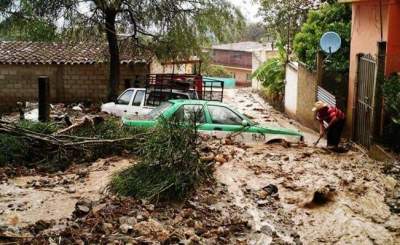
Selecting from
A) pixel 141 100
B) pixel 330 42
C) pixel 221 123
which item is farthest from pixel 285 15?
pixel 221 123

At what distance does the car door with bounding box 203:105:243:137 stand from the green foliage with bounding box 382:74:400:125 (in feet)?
9.81

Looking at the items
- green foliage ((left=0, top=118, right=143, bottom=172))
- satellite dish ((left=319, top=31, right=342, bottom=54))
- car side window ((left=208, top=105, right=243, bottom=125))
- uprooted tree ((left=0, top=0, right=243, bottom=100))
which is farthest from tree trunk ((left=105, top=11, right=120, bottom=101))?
green foliage ((left=0, top=118, right=143, bottom=172))

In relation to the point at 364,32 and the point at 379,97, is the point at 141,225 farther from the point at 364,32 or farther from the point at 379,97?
the point at 364,32

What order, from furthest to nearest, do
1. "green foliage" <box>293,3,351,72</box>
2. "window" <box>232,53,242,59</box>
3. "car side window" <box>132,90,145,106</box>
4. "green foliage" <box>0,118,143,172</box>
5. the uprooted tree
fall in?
"window" <box>232,53,242,59</box> < the uprooted tree < "green foliage" <box>293,3,351,72</box> < "car side window" <box>132,90,145,106</box> < "green foliage" <box>0,118,143,172</box>

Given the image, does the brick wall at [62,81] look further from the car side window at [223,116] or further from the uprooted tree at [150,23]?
the car side window at [223,116]

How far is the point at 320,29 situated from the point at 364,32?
5.69 m

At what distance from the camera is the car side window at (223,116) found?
10789mm

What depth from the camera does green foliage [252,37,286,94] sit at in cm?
2330

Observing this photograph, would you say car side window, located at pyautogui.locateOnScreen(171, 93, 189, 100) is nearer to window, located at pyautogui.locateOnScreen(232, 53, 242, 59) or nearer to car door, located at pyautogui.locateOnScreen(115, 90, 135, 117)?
car door, located at pyautogui.locateOnScreen(115, 90, 135, 117)

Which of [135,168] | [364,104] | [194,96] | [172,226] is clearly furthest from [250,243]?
[194,96]

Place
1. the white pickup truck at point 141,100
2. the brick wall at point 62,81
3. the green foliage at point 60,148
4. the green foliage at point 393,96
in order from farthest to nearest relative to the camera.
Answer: the brick wall at point 62,81, the white pickup truck at point 141,100, the green foliage at point 393,96, the green foliage at point 60,148

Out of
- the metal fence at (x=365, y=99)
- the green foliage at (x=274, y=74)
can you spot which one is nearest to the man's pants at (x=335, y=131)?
the metal fence at (x=365, y=99)

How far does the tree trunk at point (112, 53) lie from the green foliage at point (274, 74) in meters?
7.65

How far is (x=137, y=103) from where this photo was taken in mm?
14469
